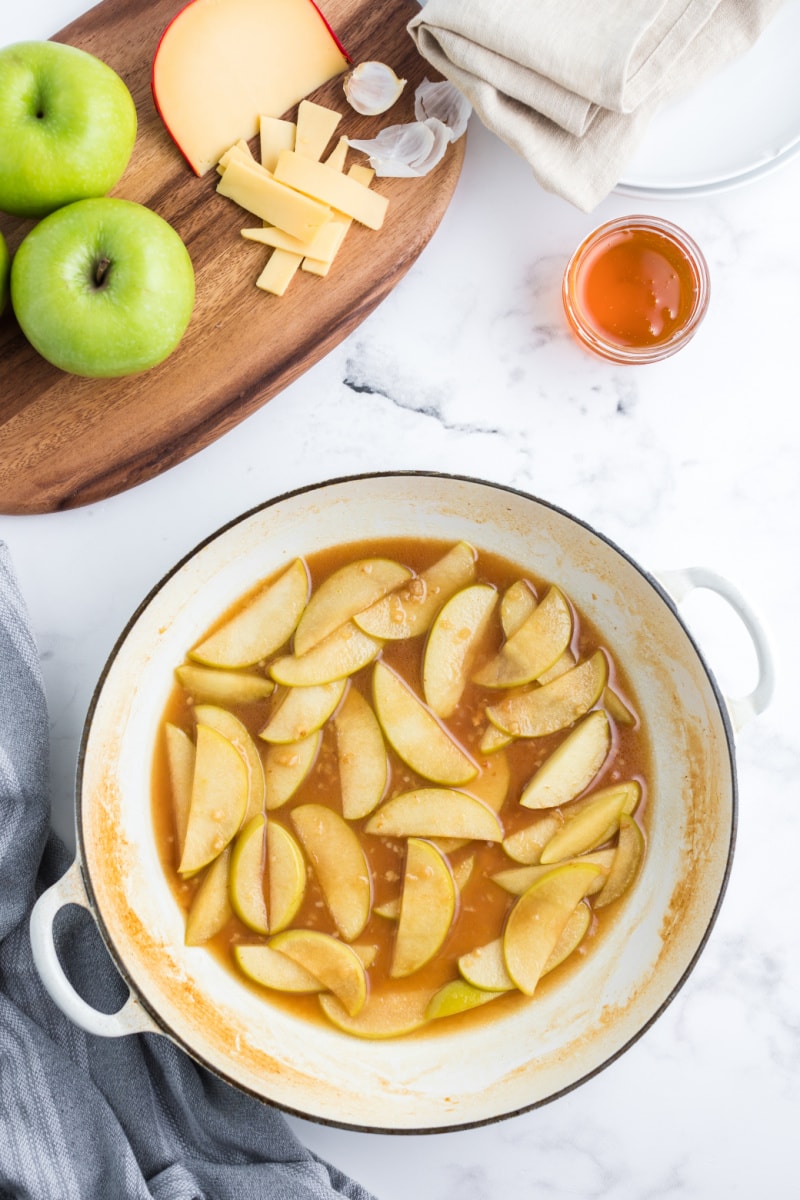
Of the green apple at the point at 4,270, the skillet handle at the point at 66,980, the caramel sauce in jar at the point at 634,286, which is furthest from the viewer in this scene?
the caramel sauce in jar at the point at 634,286

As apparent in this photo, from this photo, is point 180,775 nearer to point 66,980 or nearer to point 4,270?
point 66,980

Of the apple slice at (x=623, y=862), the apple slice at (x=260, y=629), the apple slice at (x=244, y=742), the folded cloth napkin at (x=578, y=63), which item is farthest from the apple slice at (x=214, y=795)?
the folded cloth napkin at (x=578, y=63)

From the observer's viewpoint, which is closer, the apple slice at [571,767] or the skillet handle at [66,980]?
the skillet handle at [66,980]

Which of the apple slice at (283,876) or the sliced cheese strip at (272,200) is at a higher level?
the sliced cheese strip at (272,200)

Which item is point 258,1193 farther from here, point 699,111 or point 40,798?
point 699,111

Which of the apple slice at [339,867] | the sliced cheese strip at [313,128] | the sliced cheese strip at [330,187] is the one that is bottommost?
the apple slice at [339,867]

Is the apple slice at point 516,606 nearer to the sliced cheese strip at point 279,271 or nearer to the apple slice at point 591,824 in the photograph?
the apple slice at point 591,824
